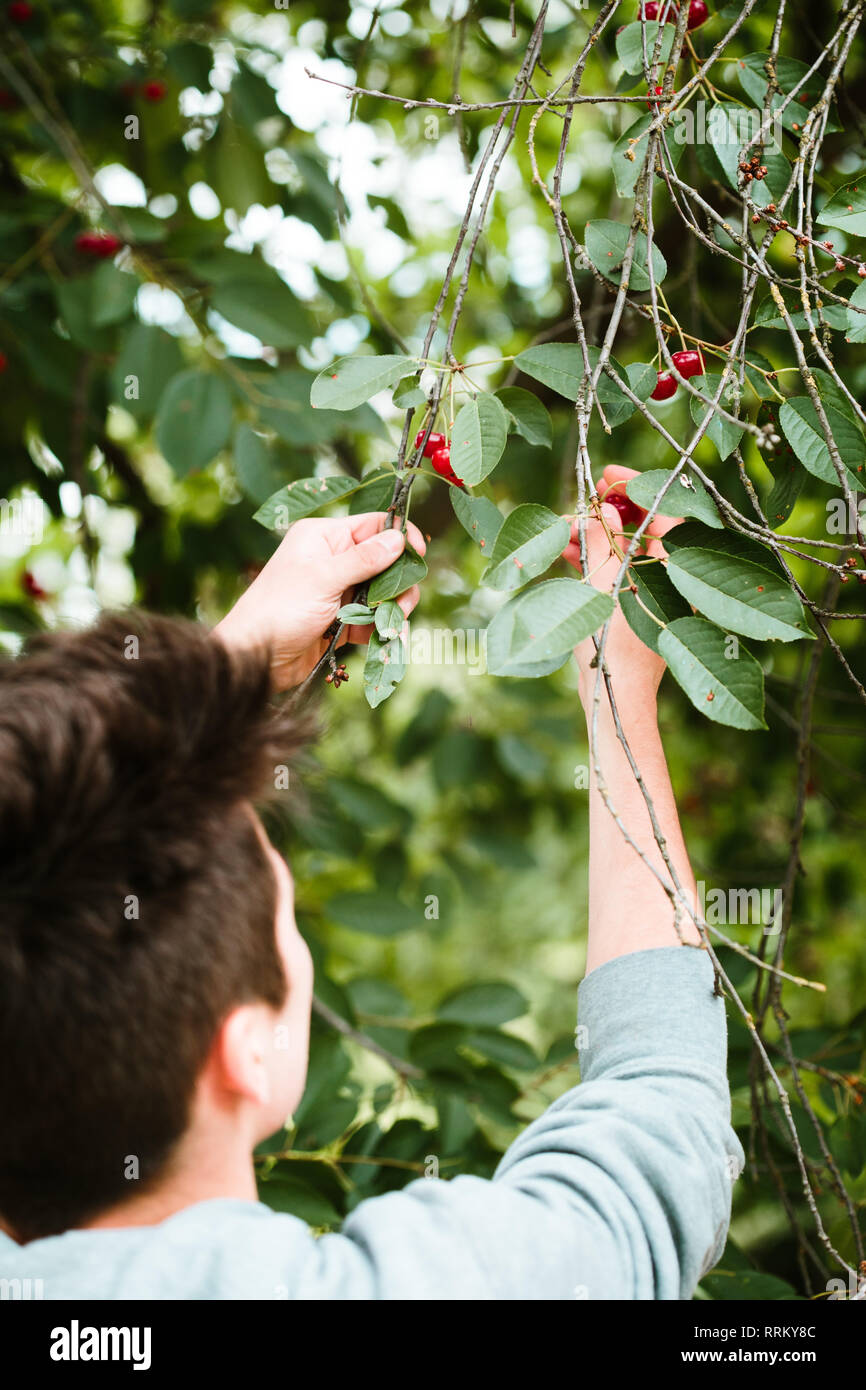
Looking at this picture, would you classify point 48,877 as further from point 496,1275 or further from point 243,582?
point 243,582

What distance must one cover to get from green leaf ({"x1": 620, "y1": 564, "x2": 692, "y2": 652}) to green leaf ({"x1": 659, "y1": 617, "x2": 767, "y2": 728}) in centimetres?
4

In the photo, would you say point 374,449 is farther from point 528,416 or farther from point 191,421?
point 528,416

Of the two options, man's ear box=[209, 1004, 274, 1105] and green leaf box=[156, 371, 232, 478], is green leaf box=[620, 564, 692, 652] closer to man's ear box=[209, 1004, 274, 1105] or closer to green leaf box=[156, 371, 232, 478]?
man's ear box=[209, 1004, 274, 1105]

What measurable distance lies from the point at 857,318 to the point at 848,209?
114 mm

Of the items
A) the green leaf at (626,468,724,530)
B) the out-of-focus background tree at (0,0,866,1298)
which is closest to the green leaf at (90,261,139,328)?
the out-of-focus background tree at (0,0,866,1298)

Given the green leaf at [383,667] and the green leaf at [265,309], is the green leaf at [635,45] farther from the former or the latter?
the green leaf at [265,309]

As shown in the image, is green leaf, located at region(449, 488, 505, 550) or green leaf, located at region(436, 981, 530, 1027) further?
green leaf, located at region(436, 981, 530, 1027)

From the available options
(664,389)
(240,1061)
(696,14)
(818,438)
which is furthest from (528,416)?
(240,1061)

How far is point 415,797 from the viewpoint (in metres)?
4.11

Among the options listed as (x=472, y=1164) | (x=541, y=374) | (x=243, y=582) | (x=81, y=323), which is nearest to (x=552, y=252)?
(x=243, y=582)

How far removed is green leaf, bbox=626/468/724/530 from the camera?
79 centimetres

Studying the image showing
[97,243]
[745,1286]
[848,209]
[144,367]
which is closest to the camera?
[848,209]

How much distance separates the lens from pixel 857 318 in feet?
2.78
